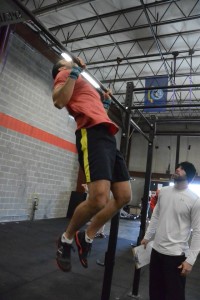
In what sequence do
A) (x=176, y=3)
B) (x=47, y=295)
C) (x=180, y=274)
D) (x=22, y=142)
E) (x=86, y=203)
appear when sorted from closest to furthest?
(x=86, y=203)
(x=180, y=274)
(x=47, y=295)
(x=176, y=3)
(x=22, y=142)

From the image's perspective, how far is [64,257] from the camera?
1.60 meters

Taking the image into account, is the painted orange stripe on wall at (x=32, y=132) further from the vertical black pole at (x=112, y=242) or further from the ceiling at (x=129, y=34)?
the vertical black pole at (x=112, y=242)

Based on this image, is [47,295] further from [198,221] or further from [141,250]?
[198,221]

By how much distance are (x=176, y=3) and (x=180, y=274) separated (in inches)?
233

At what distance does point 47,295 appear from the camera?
2453 millimetres

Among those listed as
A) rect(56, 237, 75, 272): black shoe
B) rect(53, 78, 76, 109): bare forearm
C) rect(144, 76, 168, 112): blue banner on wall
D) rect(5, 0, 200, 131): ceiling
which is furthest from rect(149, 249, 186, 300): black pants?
rect(144, 76, 168, 112): blue banner on wall

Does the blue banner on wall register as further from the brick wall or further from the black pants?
the black pants

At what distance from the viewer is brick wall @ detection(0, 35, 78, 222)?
6.00 meters

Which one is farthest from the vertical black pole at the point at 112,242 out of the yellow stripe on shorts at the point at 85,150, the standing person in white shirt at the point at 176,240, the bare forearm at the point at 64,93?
the bare forearm at the point at 64,93

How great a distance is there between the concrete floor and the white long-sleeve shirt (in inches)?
39.1

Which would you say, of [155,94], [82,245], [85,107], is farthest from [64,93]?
[155,94]

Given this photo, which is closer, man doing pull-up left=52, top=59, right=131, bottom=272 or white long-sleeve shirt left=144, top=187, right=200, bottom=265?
man doing pull-up left=52, top=59, right=131, bottom=272

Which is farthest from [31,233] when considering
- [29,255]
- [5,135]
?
[5,135]

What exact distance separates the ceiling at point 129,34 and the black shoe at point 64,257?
4388mm
